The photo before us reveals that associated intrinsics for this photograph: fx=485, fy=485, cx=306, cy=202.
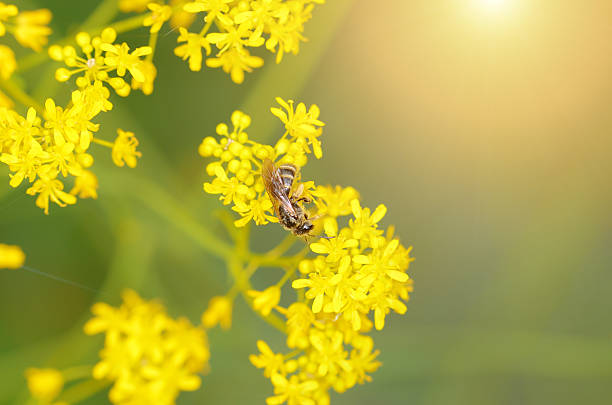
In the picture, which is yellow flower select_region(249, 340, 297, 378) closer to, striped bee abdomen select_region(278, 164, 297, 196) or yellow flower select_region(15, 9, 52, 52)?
striped bee abdomen select_region(278, 164, 297, 196)

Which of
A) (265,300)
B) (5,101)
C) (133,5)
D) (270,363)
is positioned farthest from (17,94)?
(270,363)

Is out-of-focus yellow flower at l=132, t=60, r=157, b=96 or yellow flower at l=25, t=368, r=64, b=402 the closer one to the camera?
yellow flower at l=25, t=368, r=64, b=402

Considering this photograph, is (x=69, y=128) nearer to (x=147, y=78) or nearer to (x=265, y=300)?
(x=147, y=78)

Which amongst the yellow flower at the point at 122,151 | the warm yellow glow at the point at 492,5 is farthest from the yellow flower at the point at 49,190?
the warm yellow glow at the point at 492,5

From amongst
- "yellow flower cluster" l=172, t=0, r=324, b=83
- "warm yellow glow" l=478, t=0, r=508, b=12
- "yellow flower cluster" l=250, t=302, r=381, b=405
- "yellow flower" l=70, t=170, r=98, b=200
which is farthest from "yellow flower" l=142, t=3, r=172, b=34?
"warm yellow glow" l=478, t=0, r=508, b=12

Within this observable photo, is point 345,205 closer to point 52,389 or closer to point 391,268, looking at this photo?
point 391,268

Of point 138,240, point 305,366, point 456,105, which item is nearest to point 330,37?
point 456,105
